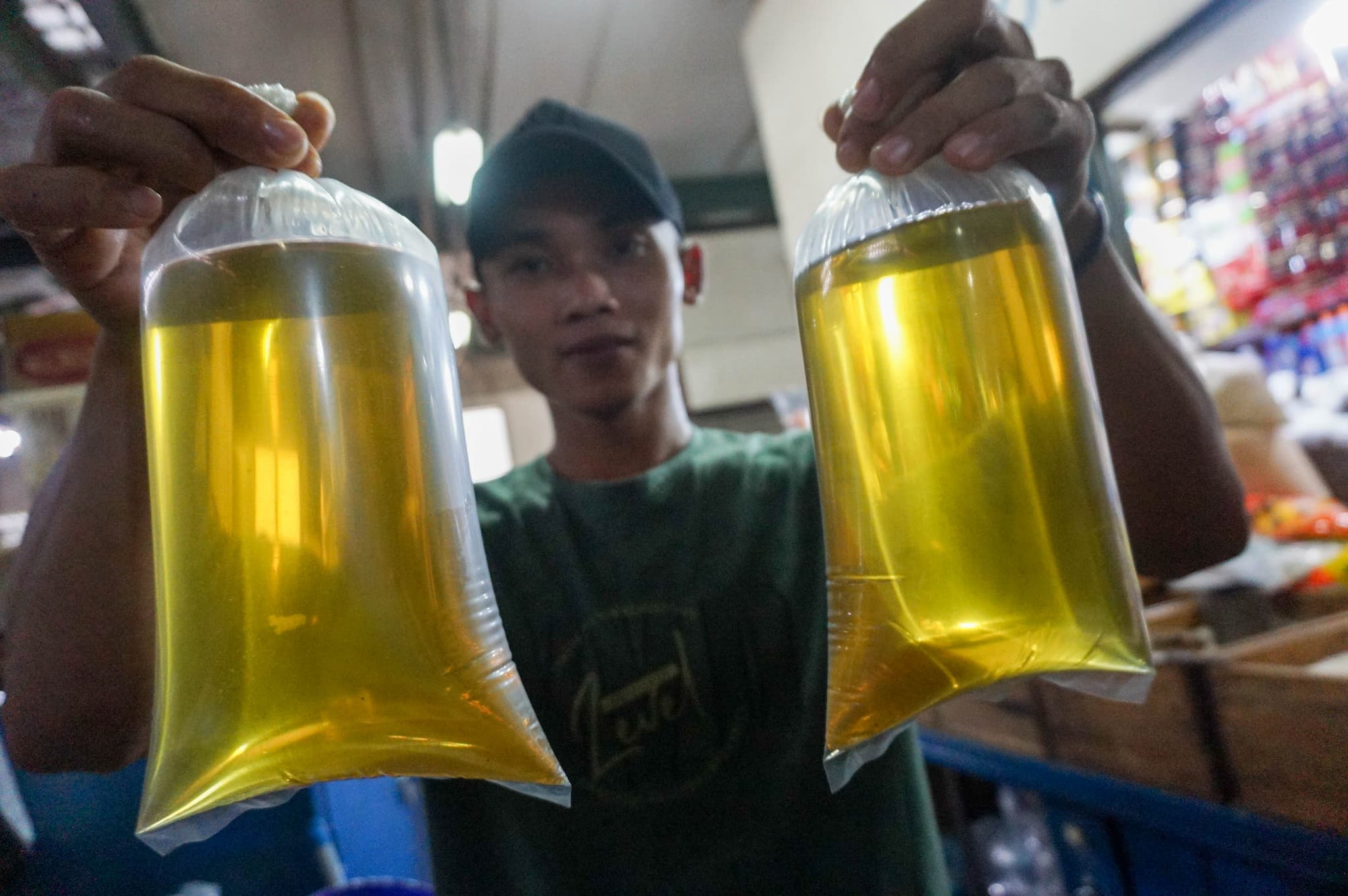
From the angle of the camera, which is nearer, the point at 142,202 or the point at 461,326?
the point at 142,202

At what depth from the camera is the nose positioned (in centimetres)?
73

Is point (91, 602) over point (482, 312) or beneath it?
beneath

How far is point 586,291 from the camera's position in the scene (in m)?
0.74

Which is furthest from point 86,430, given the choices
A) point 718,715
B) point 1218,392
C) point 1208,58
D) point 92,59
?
point 1218,392

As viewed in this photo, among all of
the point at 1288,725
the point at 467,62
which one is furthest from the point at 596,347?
the point at 467,62

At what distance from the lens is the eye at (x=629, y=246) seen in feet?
2.56

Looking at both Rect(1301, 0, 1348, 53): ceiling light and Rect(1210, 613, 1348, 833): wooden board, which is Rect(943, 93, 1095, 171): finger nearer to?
Rect(1210, 613, 1348, 833): wooden board

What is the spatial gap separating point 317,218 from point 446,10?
1679 mm

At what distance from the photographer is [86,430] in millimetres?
505

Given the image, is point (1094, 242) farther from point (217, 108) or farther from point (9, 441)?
point (9, 441)

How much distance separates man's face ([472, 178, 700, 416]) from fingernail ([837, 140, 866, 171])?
1.20 feet

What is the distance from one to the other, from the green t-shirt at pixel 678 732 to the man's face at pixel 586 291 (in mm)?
143

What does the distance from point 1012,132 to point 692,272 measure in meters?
0.64

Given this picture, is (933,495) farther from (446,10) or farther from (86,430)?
(446,10)
